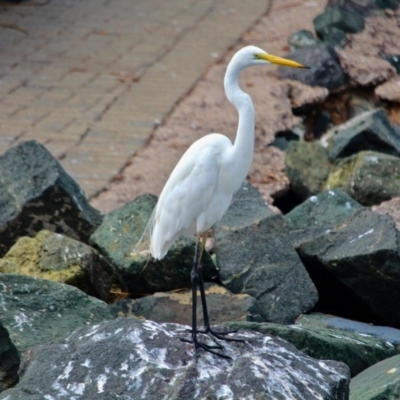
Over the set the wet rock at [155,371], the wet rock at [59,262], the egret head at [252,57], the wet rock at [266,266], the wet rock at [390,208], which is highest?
the egret head at [252,57]

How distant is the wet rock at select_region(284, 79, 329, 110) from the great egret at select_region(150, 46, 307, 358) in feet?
15.9

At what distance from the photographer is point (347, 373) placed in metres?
4.23

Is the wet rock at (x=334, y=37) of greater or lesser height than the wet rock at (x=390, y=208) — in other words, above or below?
below

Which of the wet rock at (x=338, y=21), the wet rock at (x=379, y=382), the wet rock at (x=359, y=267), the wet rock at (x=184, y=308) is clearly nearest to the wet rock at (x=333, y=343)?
the wet rock at (x=379, y=382)

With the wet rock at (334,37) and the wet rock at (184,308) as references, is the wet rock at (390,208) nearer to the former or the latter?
the wet rock at (184,308)

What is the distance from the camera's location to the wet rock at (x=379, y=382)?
14.4 ft

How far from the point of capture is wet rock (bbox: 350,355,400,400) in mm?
4395

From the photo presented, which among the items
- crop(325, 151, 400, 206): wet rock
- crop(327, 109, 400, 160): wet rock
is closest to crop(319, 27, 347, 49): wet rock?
crop(327, 109, 400, 160): wet rock

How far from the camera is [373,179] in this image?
25.9 feet

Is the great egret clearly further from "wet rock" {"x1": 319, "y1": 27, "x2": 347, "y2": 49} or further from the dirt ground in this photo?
"wet rock" {"x1": 319, "y1": 27, "x2": 347, "y2": 49}

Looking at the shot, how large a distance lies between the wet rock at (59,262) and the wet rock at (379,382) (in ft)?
5.45

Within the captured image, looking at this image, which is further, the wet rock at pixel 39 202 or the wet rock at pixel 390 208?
the wet rock at pixel 390 208

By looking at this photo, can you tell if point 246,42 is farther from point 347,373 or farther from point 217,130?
point 347,373

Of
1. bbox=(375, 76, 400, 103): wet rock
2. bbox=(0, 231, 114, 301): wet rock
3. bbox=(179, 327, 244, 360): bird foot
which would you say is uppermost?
bbox=(179, 327, 244, 360): bird foot
